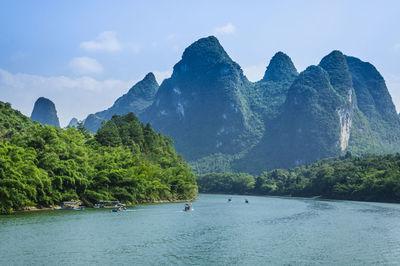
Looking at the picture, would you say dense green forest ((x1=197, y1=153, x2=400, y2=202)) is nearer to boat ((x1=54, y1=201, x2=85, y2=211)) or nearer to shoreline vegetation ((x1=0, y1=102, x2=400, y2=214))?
shoreline vegetation ((x1=0, y1=102, x2=400, y2=214))

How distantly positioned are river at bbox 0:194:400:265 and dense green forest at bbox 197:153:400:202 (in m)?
50.3

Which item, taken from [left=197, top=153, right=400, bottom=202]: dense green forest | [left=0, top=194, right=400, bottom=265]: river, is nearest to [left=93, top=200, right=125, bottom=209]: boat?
[left=0, top=194, right=400, bottom=265]: river

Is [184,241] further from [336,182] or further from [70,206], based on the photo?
[336,182]

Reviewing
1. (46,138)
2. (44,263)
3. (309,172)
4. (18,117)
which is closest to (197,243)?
(44,263)

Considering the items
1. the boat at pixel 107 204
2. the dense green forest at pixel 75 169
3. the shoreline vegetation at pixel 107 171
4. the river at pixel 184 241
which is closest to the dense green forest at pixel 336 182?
the shoreline vegetation at pixel 107 171

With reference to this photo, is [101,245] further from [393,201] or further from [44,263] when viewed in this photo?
[393,201]

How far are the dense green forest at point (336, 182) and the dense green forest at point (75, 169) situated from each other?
21.7m

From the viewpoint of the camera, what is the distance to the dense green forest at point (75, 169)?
4338 centimetres

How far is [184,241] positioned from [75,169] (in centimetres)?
2506

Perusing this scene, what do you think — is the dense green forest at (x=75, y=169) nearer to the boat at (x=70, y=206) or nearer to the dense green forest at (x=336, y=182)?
the boat at (x=70, y=206)

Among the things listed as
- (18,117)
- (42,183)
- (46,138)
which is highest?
(18,117)

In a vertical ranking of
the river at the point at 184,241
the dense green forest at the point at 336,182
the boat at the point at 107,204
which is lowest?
the river at the point at 184,241

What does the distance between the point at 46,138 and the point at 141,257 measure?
3282 centimetres

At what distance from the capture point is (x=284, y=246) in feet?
102
